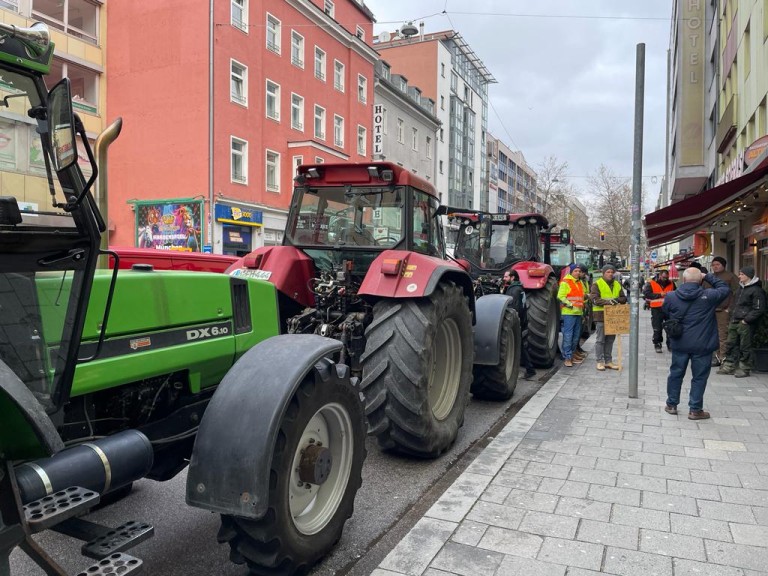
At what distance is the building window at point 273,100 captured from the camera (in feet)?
80.1

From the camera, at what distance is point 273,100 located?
2470 centimetres

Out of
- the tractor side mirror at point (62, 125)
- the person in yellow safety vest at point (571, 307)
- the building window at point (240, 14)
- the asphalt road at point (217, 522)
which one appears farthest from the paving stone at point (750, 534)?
the building window at point (240, 14)

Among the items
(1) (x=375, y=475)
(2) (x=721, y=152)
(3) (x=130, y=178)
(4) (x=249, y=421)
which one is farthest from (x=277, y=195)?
(4) (x=249, y=421)

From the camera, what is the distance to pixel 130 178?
890 inches

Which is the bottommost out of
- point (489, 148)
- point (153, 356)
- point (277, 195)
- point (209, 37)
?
point (153, 356)

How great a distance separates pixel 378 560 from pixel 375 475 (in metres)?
1.26

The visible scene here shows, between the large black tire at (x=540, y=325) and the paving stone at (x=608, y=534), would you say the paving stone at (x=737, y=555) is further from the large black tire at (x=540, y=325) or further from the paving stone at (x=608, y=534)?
the large black tire at (x=540, y=325)

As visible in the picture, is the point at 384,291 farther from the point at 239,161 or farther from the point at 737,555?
the point at 239,161

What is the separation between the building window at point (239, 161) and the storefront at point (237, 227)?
126cm

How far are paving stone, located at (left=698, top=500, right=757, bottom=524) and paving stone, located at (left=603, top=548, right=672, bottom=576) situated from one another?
78 cm

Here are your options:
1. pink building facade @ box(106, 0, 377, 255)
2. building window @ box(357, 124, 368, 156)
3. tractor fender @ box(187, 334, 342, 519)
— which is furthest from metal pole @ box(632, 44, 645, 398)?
building window @ box(357, 124, 368, 156)

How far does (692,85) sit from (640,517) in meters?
22.5

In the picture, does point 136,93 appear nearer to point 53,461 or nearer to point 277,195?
point 277,195

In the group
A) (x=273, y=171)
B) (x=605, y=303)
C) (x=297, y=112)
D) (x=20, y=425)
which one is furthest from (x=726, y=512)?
(x=297, y=112)
